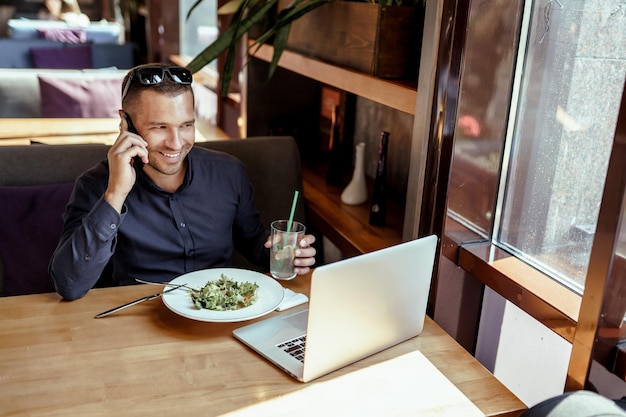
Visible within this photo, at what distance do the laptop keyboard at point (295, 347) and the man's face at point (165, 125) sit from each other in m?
0.54

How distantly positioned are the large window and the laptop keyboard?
18.4 inches

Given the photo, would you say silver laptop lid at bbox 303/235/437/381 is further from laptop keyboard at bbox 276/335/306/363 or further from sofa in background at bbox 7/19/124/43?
sofa in background at bbox 7/19/124/43

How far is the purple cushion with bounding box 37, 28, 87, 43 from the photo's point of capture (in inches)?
223

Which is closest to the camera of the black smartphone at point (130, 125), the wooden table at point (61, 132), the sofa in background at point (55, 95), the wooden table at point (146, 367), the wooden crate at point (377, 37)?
the wooden table at point (146, 367)

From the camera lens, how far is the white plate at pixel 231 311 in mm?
1219

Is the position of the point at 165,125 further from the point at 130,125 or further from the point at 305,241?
the point at 305,241

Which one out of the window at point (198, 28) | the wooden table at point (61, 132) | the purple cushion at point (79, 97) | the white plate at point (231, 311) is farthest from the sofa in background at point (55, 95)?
the white plate at point (231, 311)

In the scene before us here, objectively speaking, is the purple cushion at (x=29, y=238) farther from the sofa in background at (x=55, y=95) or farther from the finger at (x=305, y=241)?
the sofa in background at (x=55, y=95)

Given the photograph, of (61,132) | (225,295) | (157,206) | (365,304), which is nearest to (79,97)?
(61,132)

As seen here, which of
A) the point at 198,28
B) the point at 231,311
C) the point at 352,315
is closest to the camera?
the point at 352,315

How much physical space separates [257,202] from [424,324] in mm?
827

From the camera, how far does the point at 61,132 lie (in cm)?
290

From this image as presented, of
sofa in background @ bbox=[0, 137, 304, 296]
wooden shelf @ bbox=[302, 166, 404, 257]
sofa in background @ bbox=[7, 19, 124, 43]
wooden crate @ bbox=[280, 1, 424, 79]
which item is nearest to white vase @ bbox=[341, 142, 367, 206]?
wooden shelf @ bbox=[302, 166, 404, 257]

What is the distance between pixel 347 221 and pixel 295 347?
2.44ft
